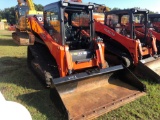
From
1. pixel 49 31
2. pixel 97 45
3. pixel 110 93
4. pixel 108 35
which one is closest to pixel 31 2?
pixel 108 35

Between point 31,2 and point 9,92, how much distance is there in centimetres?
969

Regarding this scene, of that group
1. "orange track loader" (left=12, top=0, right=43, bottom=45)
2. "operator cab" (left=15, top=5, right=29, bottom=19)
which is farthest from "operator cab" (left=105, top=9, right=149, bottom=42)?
"operator cab" (left=15, top=5, right=29, bottom=19)

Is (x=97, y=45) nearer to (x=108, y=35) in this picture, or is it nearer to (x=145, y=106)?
(x=145, y=106)

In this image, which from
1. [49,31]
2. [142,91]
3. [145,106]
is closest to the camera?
[145,106]

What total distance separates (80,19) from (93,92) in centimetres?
212

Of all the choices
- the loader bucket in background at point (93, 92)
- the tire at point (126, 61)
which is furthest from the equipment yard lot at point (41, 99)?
the tire at point (126, 61)

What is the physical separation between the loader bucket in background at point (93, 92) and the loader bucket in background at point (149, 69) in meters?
0.95

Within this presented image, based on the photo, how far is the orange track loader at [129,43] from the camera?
5.86m

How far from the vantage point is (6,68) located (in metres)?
6.41

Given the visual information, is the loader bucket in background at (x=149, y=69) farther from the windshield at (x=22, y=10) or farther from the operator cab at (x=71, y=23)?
the windshield at (x=22, y=10)

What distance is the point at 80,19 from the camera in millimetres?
5441

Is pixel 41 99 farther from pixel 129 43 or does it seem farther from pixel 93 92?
pixel 129 43

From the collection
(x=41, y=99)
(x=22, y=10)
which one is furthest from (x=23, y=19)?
(x=41, y=99)

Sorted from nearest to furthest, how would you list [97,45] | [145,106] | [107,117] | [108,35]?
[107,117]
[145,106]
[97,45]
[108,35]
